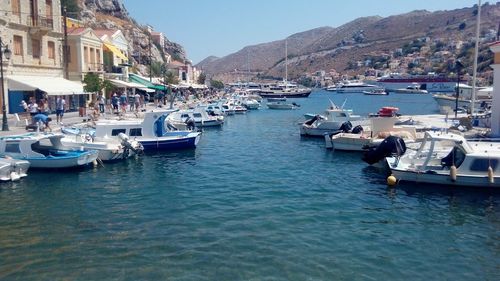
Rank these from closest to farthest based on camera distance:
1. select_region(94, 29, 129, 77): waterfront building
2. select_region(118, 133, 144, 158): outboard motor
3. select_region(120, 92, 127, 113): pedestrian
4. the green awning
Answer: select_region(118, 133, 144, 158): outboard motor
select_region(120, 92, 127, 113): pedestrian
select_region(94, 29, 129, 77): waterfront building
the green awning

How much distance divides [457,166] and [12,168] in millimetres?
18788

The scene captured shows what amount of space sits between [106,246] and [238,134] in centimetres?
2706

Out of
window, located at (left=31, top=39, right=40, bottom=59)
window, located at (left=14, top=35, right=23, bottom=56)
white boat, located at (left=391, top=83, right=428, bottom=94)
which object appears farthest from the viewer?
white boat, located at (left=391, top=83, right=428, bottom=94)

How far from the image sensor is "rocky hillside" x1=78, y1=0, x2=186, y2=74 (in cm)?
8019

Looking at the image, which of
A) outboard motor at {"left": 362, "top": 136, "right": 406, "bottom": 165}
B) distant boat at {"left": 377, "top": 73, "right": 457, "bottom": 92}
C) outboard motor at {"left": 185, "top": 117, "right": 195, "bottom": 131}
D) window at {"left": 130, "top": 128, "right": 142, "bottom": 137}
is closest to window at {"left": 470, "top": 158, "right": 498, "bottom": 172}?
outboard motor at {"left": 362, "top": 136, "right": 406, "bottom": 165}

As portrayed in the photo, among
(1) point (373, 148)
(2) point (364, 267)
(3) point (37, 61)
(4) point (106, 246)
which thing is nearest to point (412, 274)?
(2) point (364, 267)

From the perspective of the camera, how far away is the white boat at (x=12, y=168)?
1907cm

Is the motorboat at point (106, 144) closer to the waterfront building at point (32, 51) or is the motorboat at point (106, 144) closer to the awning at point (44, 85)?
the awning at point (44, 85)

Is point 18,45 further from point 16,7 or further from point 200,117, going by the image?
point 200,117

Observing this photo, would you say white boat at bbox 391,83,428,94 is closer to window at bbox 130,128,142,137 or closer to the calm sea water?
the calm sea water

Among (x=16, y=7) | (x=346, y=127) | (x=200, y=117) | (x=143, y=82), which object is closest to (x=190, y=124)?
(x=200, y=117)

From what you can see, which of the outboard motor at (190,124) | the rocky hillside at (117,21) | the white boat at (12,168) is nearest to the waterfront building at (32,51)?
the outboard motor at (190,124)

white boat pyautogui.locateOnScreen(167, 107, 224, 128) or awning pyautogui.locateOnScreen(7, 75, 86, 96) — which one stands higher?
awning pyautogui.locateOnScreen(7, 75, 86, 96)

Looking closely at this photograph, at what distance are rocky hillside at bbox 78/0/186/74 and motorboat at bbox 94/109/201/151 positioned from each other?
51550 mm
